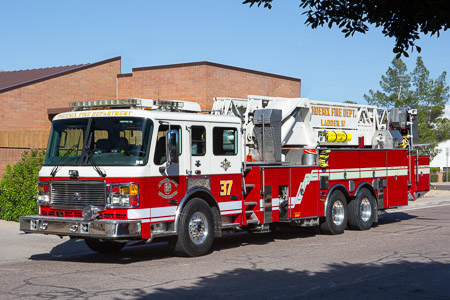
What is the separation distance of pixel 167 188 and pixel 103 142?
1.35 m

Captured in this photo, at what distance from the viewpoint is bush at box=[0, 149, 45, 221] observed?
1606cm

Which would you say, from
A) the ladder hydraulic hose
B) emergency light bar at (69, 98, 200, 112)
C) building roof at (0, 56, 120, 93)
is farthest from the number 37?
building roof at (0, 56, 120, 93)

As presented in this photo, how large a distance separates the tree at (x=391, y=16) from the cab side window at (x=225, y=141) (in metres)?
5.44

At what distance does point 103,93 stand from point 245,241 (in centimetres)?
1371

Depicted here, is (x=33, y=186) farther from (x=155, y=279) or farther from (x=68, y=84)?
(x=68, y=84)

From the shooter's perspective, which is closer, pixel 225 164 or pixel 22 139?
pixel 225 164

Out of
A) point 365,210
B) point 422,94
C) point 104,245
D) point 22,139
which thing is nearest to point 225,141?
point 104,245

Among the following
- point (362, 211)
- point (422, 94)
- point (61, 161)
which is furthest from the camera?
point (422, 94)

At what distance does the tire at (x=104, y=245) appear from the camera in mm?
12359

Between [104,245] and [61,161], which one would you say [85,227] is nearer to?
[61,161]

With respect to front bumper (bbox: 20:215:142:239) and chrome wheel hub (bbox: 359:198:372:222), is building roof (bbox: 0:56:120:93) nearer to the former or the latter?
front bumper (bbox: 20:215:142:239)

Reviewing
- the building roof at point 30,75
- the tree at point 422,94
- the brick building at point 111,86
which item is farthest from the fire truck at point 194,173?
the tree at point 422,94

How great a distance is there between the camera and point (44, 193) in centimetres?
1148

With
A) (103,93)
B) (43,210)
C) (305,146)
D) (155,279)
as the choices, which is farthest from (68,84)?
(155,279)
